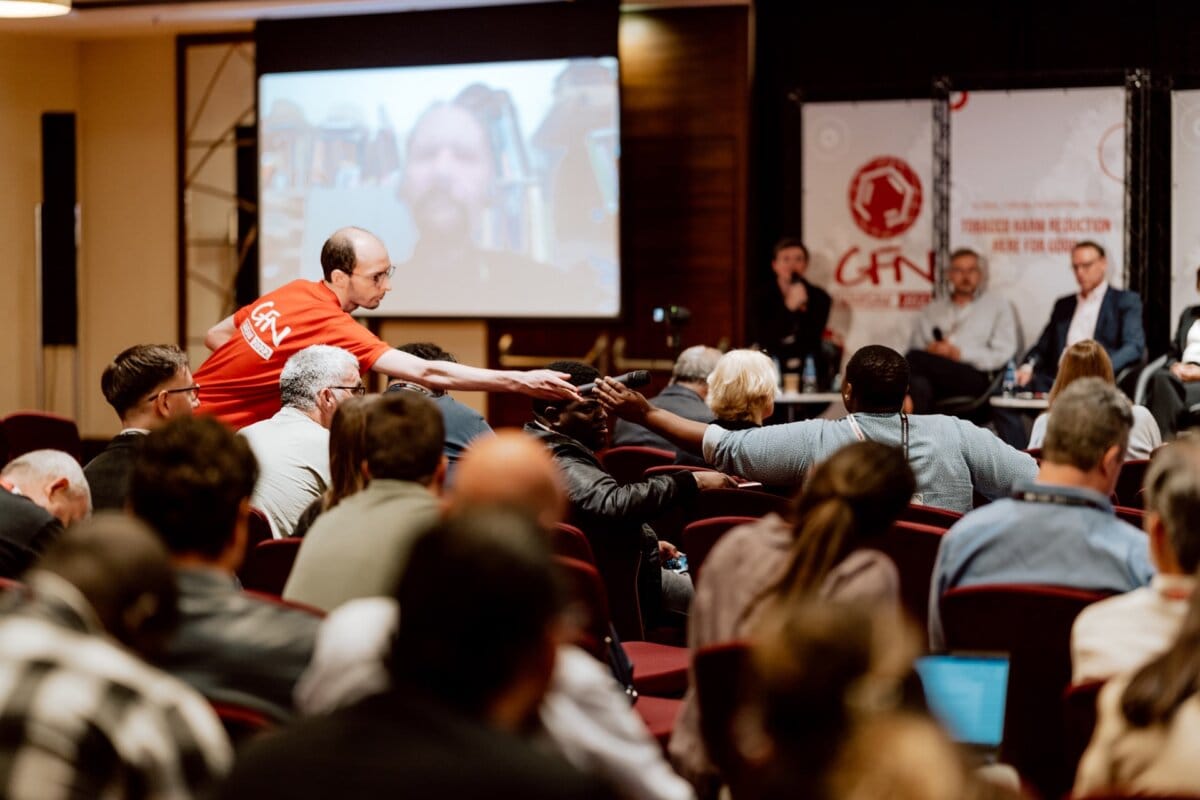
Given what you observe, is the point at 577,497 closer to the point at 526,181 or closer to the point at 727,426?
the point at 727,426

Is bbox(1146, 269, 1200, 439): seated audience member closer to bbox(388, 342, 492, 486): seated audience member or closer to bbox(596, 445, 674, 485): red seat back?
bbox(596, 445, 674, 485): red seat back

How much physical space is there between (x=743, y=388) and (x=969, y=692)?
98.4 inches

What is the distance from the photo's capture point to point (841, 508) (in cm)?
A: 244

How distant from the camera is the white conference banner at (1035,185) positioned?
8.98 m

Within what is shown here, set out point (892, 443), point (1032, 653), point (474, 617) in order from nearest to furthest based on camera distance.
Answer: point (474, 617) < point (1032, 653) < point (892, 443)

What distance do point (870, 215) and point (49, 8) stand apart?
211 inches

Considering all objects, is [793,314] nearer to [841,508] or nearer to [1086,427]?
[1086,427]

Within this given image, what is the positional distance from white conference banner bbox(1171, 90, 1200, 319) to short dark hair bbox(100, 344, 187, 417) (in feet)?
22.1

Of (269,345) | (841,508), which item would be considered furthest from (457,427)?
(841,508)

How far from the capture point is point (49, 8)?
242 inches

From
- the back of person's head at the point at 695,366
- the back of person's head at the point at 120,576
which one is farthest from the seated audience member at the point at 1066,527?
the back of person's head at the point at 695,366

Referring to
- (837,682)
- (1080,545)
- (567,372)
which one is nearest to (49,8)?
(567,372)

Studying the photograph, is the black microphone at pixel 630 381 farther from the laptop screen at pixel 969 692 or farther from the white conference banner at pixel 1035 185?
the white conference banner at pixel 1035 185

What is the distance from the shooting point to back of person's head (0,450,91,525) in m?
3.40
